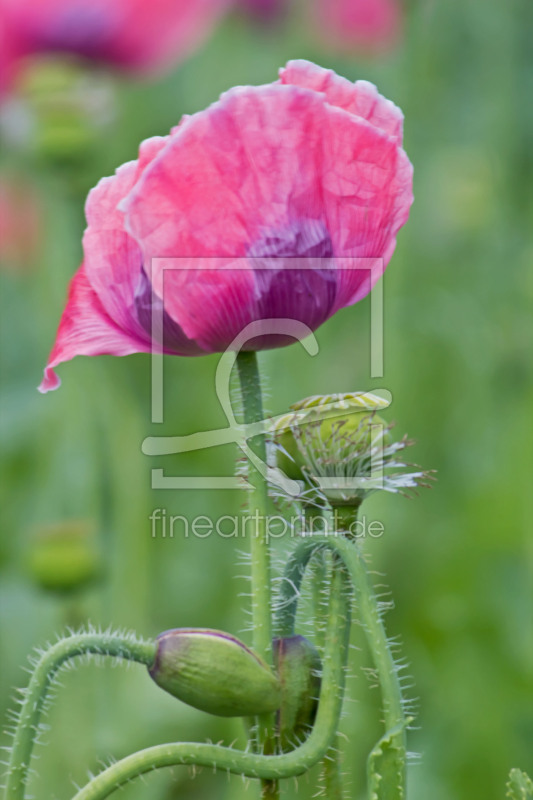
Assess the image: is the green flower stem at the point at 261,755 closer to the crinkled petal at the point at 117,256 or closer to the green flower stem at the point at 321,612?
the green flower stem at the point at 321,612

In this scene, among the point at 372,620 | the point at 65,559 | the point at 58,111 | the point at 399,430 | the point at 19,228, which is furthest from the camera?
the point at 19,228

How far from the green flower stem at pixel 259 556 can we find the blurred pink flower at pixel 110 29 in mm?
1217

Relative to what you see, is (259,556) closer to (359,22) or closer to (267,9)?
(359,22)

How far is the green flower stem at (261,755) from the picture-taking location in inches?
20.8

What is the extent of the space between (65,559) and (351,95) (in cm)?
98

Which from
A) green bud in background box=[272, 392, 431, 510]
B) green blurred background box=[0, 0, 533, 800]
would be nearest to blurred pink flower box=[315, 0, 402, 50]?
green blurred background box=[0, 0, 533, 800]

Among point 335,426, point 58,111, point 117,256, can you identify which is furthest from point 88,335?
point 58,111

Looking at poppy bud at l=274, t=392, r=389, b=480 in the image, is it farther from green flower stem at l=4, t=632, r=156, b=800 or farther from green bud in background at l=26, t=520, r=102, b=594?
green bud in background at l=26, t=520, r=102, b=594

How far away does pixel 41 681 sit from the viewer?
552mm

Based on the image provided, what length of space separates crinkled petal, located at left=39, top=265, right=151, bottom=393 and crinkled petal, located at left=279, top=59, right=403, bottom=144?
0.53 ft

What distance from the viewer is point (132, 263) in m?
0.64

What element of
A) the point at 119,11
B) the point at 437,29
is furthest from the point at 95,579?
the point at 437,29

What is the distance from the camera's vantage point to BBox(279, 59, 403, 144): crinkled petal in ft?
2.06

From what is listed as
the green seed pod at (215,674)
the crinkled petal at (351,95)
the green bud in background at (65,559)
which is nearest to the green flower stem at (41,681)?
the green seed pod at (215,674)
